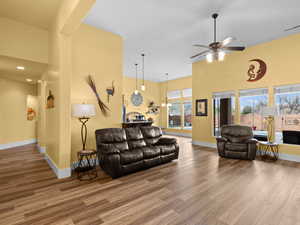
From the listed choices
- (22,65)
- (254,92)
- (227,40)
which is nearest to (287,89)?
(254,92)

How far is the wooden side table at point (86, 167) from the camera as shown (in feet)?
10.0

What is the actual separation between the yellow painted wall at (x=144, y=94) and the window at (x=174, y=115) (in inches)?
35.5

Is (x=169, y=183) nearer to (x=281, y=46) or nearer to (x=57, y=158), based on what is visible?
(x=57, y=158)

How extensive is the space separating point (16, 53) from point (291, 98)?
771 cm

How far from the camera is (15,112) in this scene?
6.01 metres

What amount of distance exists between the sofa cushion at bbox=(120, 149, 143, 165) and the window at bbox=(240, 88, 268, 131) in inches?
169

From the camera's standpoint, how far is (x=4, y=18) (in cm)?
345

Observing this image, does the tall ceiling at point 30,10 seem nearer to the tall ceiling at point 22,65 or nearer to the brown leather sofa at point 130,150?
the tall ceiling at point 22,65

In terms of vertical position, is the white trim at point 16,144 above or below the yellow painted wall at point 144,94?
below

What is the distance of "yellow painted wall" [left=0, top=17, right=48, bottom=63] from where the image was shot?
11.2 ft

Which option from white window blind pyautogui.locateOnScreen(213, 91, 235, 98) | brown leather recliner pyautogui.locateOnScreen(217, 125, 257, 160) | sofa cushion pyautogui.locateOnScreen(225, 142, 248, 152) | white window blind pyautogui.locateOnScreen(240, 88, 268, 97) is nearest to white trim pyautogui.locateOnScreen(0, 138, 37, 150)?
brown leather recliner pyautogui.locateOnScreen(217, 125, 257, 160)

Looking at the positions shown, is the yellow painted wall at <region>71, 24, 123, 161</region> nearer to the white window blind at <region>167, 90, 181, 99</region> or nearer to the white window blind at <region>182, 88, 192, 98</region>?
the white window blind at <region>182, 88, 192, 98</region>

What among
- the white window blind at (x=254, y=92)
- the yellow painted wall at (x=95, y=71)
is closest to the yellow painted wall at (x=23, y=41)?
the yellow painted wall at (x=95, y=71)

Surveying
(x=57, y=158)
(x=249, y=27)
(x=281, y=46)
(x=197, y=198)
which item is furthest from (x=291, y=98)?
(x=57, y=158)
